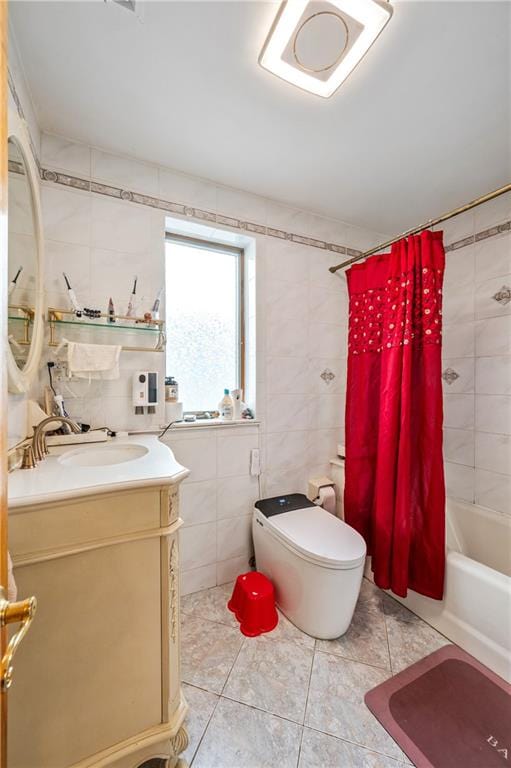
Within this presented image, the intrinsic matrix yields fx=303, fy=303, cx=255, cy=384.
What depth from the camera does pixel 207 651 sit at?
1.33 m

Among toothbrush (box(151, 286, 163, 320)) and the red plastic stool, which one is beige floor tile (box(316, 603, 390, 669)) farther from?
toothbrush (box(151, 286, 163, 320))

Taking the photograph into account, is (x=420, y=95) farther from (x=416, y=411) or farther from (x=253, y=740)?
(x=253, y=740)

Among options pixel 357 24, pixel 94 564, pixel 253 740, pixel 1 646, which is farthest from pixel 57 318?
pixel 253 740

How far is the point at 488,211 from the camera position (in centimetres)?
186

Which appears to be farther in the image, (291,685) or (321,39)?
(291,685)

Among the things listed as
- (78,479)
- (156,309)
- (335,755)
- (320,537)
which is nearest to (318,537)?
(320,537)

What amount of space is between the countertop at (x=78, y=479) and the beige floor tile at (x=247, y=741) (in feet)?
3.00

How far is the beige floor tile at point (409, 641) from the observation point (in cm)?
129

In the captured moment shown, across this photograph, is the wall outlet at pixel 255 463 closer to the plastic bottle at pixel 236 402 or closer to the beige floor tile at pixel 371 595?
the plastic bottle at pixel 236 402

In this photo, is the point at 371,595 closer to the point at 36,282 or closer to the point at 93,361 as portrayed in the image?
the point at 93,361

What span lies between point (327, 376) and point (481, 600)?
135 cm

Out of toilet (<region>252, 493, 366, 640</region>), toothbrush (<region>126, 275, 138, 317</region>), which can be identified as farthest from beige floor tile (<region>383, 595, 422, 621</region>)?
toothbrush (<region>126, 275, 138, 317</region>)

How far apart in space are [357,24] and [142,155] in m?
1.07

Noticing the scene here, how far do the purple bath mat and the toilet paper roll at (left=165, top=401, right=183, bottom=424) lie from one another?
1.39 meters
